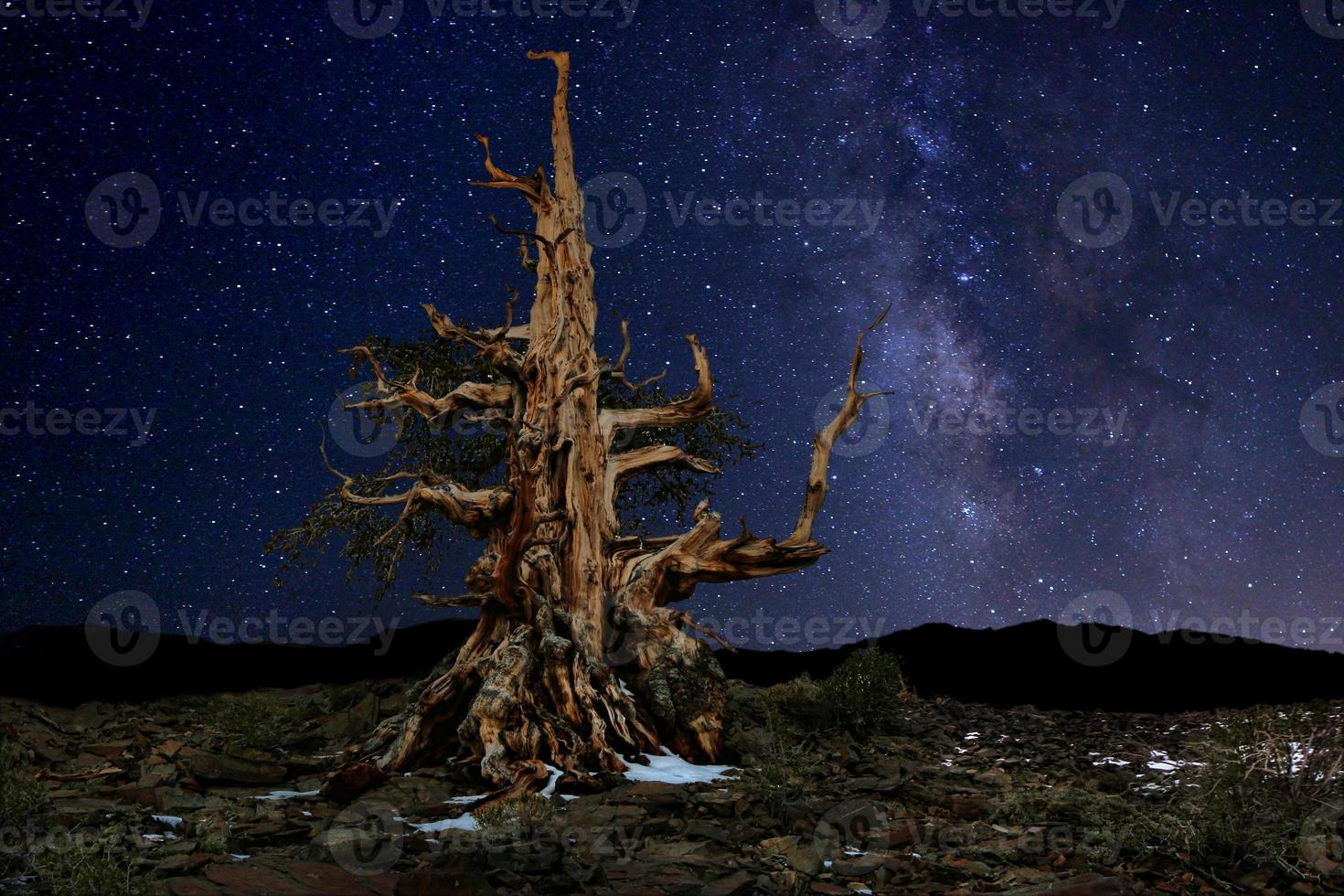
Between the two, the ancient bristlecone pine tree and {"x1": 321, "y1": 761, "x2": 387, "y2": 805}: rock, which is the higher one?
the ancient bristlecone pine tree

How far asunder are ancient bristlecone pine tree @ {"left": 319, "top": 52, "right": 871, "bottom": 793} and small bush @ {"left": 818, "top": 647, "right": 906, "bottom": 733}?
214cm

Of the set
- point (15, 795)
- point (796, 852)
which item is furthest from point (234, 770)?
point (796, 852)

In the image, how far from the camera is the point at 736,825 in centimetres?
779

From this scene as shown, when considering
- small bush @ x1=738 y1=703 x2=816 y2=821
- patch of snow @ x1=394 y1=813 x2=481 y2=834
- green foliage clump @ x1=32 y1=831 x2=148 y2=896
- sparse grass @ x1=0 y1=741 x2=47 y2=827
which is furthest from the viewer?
small bush @ x1=738 y1=703 x2=816 y2=821

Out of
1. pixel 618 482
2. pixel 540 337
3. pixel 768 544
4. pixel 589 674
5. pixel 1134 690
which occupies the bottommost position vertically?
pixel 1134 690

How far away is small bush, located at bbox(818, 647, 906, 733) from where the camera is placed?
13.0 metres

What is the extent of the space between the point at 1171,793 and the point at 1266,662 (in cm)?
1394

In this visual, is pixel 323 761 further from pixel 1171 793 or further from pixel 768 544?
pixel 1171 793

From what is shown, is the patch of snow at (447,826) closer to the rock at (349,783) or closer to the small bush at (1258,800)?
the rock at (349,783)

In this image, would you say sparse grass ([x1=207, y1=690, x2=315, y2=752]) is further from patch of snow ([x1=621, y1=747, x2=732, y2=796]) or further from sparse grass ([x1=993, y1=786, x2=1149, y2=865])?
sparse grass ([x1=993, y1=786, x2=1149, y2=865])

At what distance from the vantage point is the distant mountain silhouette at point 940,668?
A: 15289 mm

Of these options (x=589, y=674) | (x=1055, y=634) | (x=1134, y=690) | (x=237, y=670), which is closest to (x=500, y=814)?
(x=589, y=674)

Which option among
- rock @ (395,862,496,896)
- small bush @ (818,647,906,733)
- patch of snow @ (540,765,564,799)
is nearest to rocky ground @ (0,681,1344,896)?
rock @ (395,862,496,896)

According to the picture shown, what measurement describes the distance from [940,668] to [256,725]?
15.1 m
